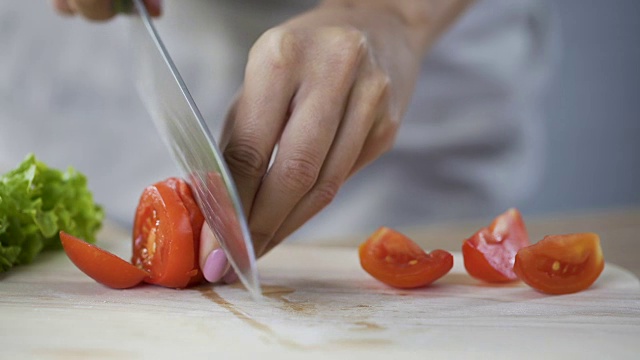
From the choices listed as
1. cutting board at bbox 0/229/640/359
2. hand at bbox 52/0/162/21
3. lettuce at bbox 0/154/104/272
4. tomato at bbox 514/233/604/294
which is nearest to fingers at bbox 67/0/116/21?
hand at bbox 52/0/162/21

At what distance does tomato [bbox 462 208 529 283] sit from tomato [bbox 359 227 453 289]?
0.22 ft

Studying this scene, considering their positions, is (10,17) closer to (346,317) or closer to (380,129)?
(380,129)

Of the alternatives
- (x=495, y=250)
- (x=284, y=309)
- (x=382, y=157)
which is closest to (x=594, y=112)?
(x=382, y=157)

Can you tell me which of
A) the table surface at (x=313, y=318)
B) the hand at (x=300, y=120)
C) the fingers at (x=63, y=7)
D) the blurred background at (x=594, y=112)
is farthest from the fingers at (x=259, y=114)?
the blurred background at (x=594, y=112)

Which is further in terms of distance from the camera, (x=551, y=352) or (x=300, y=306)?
(x=300, y=306)

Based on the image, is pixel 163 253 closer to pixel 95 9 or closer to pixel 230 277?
pixel 230 277

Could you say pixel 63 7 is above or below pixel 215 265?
above

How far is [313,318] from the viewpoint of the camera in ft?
5.00

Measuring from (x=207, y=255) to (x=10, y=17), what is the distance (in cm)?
170

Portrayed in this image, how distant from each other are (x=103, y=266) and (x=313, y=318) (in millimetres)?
440

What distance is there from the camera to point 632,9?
5.46 metres

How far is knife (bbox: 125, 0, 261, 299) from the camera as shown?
4.61ft

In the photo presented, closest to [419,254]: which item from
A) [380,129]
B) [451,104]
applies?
[380,129]

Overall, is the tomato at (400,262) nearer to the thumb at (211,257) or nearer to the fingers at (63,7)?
the thumb at (211,257)
